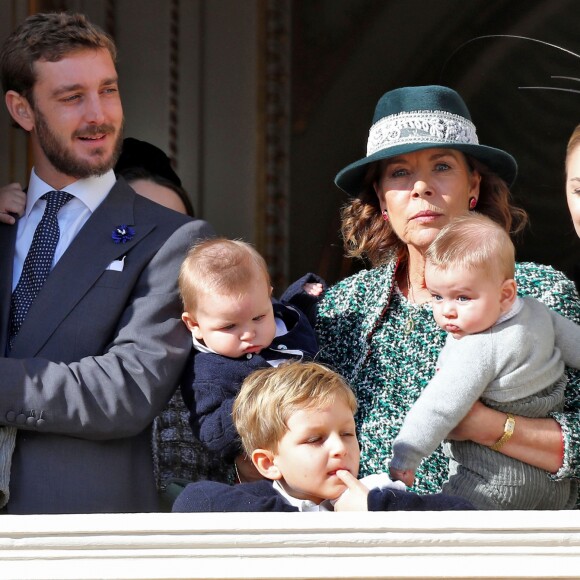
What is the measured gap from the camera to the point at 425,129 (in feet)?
10.7

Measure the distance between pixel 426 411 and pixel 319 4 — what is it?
2.47 metres

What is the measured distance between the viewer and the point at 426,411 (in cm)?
274

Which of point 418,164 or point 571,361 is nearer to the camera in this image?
point 571,361

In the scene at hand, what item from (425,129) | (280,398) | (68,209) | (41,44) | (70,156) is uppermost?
(41,44)

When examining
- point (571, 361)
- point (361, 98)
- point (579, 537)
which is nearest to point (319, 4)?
point (361, 98)

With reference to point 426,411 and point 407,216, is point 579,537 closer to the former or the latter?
point 426,411

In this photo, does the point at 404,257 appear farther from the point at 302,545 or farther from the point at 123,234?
the point at 302,545

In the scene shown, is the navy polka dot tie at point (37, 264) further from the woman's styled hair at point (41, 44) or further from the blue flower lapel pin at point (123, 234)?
the woman's styled hair at point (41, 44)

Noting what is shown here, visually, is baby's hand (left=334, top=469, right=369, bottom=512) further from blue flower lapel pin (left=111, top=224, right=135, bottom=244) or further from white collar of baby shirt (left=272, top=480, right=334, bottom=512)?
blue flower lapel pin (left=111, top=224, right=135, bottom=244)

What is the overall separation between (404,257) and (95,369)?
966mm

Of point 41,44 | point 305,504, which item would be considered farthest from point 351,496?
point 41,44

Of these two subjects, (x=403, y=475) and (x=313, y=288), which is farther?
(x=313, y=288)

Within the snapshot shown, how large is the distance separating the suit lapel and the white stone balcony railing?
738 mm

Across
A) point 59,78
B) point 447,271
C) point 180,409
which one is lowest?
point 180,409
